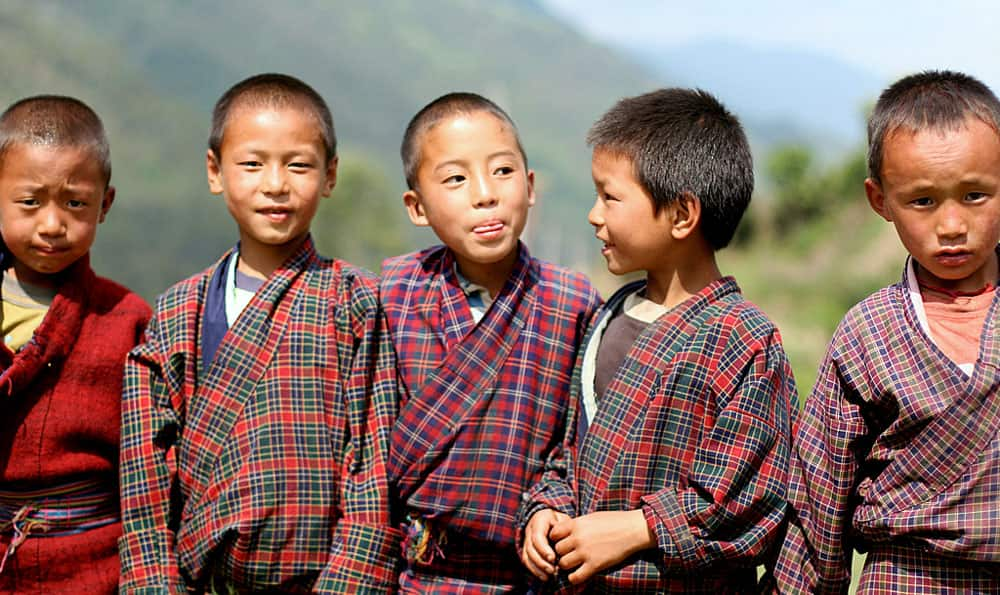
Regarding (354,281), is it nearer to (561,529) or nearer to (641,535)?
(561,529)

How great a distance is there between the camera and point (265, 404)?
2783 millimetres

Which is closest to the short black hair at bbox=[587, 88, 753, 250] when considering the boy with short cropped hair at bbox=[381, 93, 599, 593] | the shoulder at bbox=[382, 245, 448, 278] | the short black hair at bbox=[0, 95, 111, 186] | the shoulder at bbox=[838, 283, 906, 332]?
the boy with short cropped hair at bbox=[381, 93, 599, 593]

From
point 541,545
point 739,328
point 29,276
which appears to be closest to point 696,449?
point 739,328

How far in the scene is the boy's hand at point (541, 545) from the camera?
257cm

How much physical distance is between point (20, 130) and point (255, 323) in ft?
2.80

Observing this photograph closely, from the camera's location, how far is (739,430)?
2.42 m

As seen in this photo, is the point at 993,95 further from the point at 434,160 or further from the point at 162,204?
the point at 162,204

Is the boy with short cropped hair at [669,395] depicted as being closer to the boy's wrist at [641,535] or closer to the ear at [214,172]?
the boy's wrist at [641,535]

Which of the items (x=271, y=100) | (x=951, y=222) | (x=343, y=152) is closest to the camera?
(x=951, y=222)

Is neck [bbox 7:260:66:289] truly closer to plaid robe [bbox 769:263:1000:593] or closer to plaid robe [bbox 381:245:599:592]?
plaid robe [bbox 381:245:599:592]

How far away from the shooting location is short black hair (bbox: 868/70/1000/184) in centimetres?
222

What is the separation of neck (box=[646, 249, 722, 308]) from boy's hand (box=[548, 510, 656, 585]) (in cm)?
58

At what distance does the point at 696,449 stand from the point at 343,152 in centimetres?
4017

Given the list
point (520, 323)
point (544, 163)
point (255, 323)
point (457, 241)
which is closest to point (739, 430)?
point (520, 323)
